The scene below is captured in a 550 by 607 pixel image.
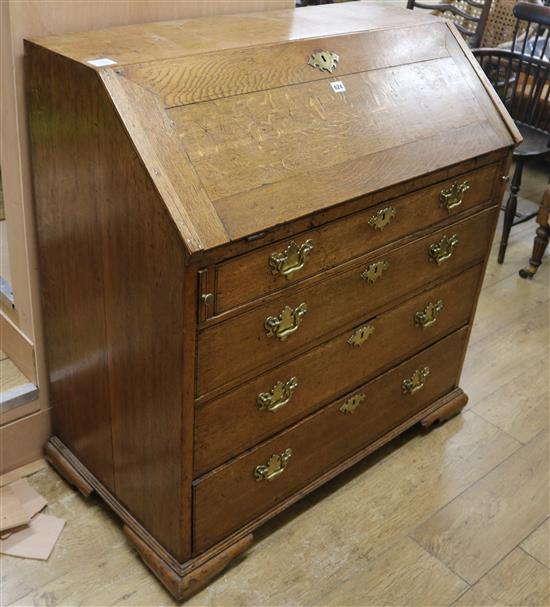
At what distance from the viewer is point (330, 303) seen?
5.47 ft

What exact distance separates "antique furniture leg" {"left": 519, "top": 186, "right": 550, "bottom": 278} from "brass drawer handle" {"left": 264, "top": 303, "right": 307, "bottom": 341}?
5.53 feet

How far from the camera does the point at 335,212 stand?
1.54 metres

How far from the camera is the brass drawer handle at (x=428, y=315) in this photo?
1.99 m

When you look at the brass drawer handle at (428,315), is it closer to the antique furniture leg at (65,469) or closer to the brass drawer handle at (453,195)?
the brass drawer handle at (453,195)

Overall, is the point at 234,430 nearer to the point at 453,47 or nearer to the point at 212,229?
the point at 212,229

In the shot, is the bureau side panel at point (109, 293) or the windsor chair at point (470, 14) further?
the windsor chair at point (470, 14)

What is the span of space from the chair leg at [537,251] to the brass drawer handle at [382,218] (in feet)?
5.00

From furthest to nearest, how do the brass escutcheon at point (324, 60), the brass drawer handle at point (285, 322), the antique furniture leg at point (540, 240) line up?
1. the antique furniture leg at point (540, 240)
2. the brass escutcheon at point (324, 60)
3. the brass drawer handle at point (285, 322)

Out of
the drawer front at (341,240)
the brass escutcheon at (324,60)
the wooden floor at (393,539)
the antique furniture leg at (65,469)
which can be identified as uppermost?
the brass escutcheon at (324,60)

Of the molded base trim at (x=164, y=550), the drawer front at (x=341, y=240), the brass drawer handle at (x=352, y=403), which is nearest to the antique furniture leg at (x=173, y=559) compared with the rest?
the molded base trim at (x=164, y=550)

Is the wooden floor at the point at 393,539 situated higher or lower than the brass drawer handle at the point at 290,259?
lower

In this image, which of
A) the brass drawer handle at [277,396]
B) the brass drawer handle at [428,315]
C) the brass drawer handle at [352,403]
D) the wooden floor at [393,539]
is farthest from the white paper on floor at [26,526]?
the brass drawer handle at [428,315]

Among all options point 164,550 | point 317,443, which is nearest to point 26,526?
point 164,550

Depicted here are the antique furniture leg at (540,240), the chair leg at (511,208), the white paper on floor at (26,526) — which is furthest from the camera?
the chair leg at (511,208)
